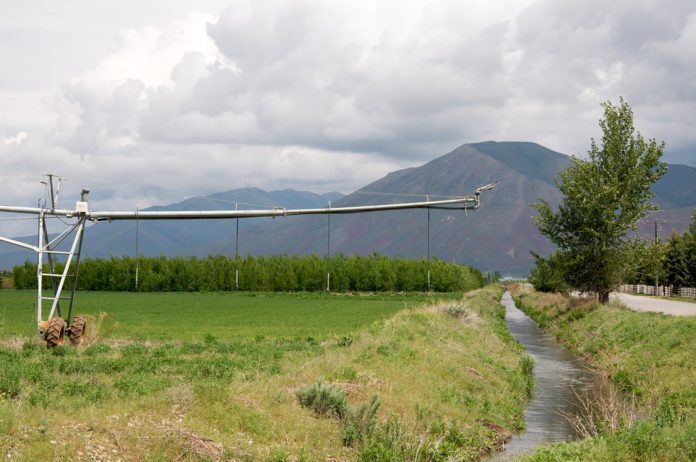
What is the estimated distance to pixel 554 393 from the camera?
28.0 metres

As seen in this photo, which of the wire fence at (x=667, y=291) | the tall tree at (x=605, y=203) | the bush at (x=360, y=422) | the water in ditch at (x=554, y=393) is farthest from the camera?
the wire fence at (x=667, y=291)

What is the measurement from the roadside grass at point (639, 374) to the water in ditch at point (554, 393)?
818mm

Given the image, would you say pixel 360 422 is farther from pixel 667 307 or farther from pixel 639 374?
pixel 667 307

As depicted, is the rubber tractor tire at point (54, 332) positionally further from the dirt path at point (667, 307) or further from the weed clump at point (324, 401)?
the dirt path at point (667, 307)

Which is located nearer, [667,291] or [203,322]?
[203,322]

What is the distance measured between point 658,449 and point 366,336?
1611cm

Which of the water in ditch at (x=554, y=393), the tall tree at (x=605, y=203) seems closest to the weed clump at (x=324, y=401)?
the water in ditch at (x=554, y=393)

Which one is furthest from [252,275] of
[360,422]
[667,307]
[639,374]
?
[360,422]

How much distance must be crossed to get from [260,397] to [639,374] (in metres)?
16.6

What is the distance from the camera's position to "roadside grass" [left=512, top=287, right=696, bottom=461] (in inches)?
615


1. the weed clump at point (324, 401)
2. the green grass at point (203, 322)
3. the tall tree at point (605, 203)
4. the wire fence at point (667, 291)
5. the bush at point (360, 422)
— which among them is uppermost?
the tall tree at point (605, 203)

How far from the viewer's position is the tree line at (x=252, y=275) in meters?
115

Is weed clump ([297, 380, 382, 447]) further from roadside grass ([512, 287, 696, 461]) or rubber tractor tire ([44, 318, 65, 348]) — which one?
rubber tractor tire ([44, 318, 65, 348])

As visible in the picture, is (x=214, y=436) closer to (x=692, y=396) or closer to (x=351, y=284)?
(x=692, y=396)
